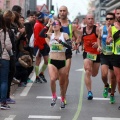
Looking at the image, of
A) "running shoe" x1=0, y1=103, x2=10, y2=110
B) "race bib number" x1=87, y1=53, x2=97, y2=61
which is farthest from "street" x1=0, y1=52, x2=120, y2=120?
"race bib number" x1=87, y1=53, x2=97, y2=61

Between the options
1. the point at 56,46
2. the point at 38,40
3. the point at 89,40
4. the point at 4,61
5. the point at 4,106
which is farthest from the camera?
the point at 38,40

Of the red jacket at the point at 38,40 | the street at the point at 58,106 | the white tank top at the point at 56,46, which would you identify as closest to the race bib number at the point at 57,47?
the white tank top at the point at 56,46

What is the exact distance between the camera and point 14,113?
34.7ft

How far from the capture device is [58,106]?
1158 cm

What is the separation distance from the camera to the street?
33.8ft

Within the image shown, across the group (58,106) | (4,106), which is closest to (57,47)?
(58,106)

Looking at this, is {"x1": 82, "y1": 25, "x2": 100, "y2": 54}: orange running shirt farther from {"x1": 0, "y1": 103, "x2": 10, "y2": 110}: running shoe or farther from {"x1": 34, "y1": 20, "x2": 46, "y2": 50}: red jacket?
{"x1": 34, "y1": 20, "x2": 46, "y2": 50}: red jacket

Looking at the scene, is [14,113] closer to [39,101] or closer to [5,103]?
[5,103]

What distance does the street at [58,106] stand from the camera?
1030 centimetres

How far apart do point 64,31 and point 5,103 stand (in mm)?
1978

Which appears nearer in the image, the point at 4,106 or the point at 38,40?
the point at 4,106

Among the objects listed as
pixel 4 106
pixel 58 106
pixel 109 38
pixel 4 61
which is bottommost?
pixel 58 106

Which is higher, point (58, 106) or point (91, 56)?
point (91, 56)

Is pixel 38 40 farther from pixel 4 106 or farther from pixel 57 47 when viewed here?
pixel 4 106
